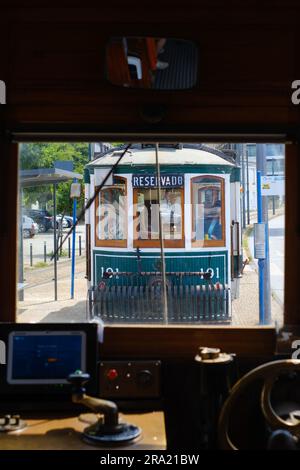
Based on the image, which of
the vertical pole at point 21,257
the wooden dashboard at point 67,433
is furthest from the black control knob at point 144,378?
the vertical pole at point 21,257

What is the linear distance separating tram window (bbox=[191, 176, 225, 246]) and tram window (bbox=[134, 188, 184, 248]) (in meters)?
0.07

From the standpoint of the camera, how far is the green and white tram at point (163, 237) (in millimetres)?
2430

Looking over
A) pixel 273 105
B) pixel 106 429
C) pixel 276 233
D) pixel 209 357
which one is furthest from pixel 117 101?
pixel 106 429

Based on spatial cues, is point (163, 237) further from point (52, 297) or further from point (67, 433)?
point (67, 433)

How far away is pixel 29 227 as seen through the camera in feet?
7.92

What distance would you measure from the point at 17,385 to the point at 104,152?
95cm

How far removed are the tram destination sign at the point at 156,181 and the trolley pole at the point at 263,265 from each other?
0.33 metres

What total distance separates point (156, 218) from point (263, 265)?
48cm

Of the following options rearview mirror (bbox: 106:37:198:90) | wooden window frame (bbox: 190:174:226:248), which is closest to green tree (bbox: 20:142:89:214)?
rearview mirror (bbox: 106:37:198:90)

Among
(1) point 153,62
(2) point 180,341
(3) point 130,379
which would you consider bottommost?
(3) point 130,379

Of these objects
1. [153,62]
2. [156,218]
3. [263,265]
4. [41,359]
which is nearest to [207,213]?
[156,218]

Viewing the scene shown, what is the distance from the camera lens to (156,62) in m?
2.26

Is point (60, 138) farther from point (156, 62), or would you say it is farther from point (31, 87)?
point (156, 62)

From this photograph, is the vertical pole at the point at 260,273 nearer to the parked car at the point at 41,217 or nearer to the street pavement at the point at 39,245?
the street pavement at the point at 39,245
